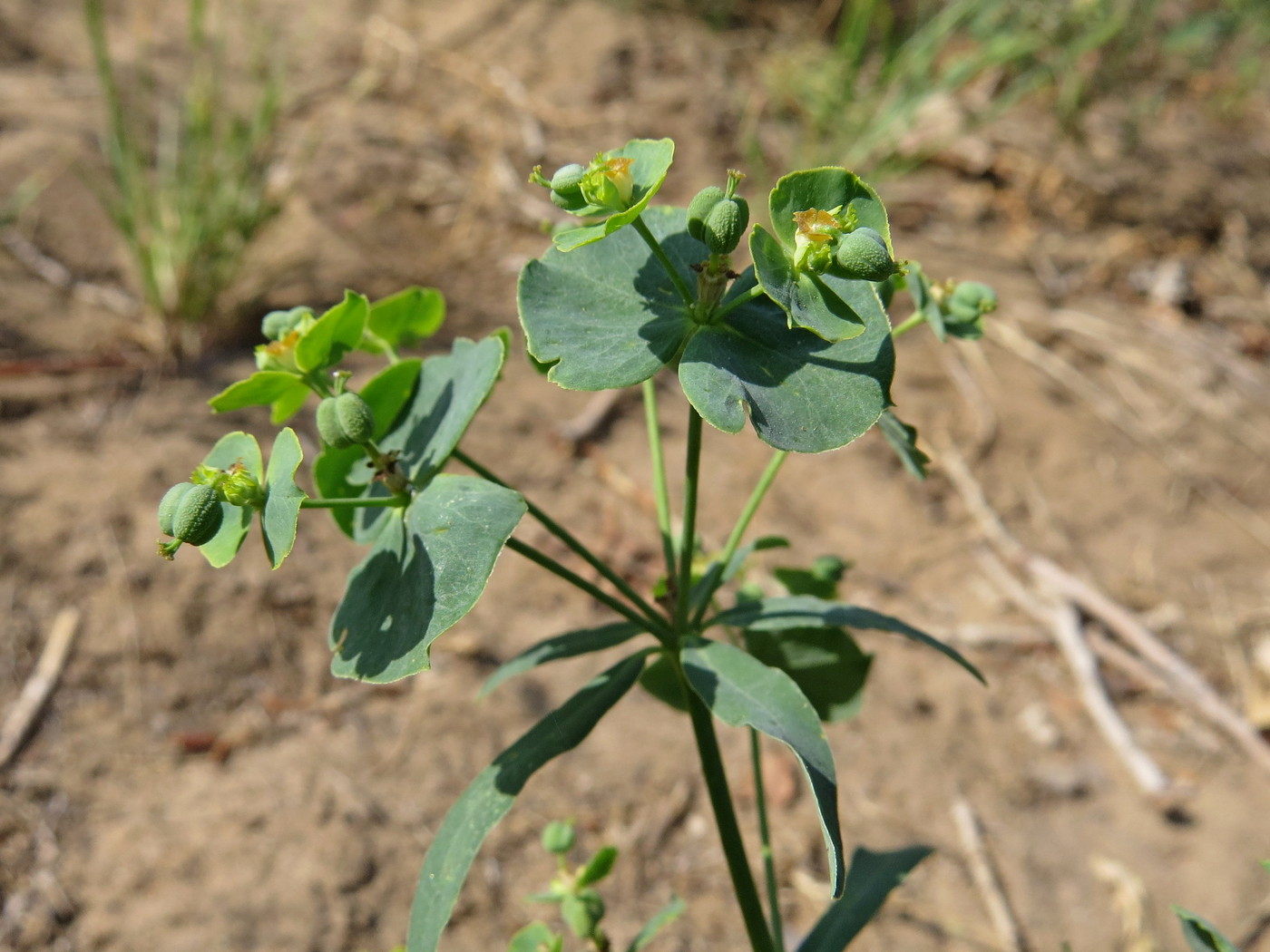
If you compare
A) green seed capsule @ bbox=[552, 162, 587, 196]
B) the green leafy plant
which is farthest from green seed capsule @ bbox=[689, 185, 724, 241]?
the green leafy plant

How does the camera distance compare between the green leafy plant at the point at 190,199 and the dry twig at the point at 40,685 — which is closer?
the dry twig at the point at 40,685

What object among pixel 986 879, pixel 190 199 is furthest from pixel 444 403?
pixel 190 199

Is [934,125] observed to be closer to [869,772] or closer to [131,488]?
[869,772]

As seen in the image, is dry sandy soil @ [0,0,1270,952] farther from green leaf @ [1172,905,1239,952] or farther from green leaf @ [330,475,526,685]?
green leaf @ [1172,905,1239,952]

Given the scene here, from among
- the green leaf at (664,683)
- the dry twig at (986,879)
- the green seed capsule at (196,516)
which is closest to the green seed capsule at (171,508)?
the green seed capsule at (196,516)

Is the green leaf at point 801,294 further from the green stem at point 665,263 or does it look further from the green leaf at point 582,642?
the green leaf at point 582,642
